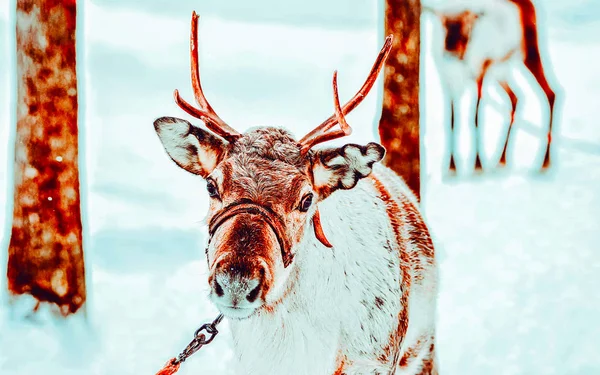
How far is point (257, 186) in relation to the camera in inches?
115

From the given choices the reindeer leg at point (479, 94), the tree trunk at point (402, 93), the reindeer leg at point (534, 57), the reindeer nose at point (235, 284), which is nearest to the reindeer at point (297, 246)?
the reindeer nose at point (235, 284)

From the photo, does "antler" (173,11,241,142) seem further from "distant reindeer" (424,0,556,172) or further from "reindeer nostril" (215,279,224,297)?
"distant reindeer" (424,0,556,172)

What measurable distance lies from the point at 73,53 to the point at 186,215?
3.63 metres

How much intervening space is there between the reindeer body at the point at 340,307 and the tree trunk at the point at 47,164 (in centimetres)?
247

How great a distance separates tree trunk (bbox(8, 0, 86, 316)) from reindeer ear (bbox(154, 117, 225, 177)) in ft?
8.01

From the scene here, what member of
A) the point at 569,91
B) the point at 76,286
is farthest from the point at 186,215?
the point at 569,91

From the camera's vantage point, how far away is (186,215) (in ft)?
28.6

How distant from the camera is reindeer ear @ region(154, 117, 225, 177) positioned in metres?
3.10

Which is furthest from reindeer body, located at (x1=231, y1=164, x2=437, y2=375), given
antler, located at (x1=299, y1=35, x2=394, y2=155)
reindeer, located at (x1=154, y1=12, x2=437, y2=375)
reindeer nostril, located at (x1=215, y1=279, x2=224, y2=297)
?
reindeer nostril, located at (x1=215, y1=279, x2=224, y2=297)

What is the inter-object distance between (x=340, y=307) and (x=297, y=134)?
8.01 meters

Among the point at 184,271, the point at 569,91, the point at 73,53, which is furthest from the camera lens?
the point at 569,91

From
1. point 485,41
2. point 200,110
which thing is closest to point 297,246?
point 200,110

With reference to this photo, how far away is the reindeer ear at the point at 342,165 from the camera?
3016 mm

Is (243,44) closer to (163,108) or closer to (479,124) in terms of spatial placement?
(163,108)
